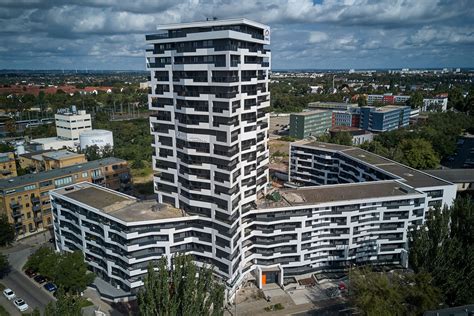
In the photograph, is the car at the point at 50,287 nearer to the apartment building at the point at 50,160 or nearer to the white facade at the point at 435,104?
the apartment building at the point at 50,160

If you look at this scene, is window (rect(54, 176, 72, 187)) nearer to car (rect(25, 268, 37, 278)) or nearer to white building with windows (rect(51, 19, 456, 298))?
white building with windows (rect(51, 19, 456, 298))

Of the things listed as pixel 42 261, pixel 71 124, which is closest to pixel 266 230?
pixel 42 261

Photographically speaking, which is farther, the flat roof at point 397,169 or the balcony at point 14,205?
the balcony at point 14,205

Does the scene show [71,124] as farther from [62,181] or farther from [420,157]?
[420,157]

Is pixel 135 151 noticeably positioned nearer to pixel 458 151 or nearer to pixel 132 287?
pixel 132 287

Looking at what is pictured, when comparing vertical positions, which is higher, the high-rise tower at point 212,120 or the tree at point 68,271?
the high-rise tower at point 212,120

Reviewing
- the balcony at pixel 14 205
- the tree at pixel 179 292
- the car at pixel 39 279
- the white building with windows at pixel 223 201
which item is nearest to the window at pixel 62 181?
the balcony at pixel 14 205

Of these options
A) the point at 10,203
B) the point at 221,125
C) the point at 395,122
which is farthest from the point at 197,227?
the point at 395,122
